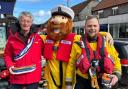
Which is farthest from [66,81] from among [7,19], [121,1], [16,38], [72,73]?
[121,1]

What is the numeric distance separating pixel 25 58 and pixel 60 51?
1.62 feet

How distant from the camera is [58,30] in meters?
5.61

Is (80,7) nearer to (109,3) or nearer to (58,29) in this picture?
(109,3)

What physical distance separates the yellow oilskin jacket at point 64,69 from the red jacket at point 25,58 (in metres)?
0.18

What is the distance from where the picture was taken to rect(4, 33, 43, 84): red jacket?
18.5ft

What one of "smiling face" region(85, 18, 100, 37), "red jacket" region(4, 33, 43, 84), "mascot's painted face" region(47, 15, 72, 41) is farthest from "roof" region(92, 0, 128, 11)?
"smiling face" region(85, 18, 100, 37)

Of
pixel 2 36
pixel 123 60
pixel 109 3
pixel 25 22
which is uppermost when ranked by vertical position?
pixel 109 3

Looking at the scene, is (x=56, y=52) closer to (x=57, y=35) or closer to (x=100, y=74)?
(x=57, y=35)

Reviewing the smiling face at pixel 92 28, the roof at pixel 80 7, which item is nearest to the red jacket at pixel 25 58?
the smiling face at pixel 92 28

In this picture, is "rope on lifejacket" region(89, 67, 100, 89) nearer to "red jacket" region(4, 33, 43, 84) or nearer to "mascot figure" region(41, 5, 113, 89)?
"mascot figure" region(41, 5, 113, 89)

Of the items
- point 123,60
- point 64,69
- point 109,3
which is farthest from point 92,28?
point 109,3

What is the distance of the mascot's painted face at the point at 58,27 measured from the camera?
5562mm

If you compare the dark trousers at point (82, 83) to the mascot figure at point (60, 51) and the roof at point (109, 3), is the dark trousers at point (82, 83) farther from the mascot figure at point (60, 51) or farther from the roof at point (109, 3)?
the roof at point (109, 3)

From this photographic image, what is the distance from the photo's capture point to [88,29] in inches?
208
